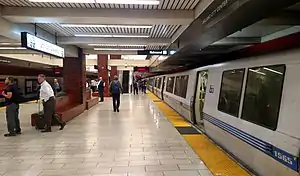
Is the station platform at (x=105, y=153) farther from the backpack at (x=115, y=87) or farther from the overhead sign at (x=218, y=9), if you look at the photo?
the backpack at (x=115, y=87)

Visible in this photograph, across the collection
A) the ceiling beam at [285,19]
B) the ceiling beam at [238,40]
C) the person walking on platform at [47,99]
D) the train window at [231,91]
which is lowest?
the person walking on platform at [47,99]

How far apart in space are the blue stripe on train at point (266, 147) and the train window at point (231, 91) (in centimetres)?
32

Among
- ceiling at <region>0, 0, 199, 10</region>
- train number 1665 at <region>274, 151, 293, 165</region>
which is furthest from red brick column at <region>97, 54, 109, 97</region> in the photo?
train number 1665 at <region>274, 151, 293, 165</region>

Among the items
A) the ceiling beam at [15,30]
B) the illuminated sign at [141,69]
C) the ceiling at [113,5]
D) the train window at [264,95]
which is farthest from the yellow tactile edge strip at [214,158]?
the illuminated sign at [141,69]

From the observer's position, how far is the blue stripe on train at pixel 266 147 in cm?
328

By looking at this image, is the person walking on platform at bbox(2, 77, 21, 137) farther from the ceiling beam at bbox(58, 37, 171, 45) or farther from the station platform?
the ceiling beam at bbox(58, 37, 171, 45)

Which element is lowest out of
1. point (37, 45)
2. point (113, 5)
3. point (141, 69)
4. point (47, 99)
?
point (47, 99)

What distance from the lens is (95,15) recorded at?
6348mm

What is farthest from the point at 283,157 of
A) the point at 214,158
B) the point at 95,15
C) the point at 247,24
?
the point at 95,15

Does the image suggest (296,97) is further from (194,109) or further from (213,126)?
(194,109)

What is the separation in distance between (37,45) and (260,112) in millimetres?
5350

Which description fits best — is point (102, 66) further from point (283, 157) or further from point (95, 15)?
point (283, 157)

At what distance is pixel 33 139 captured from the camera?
706cm

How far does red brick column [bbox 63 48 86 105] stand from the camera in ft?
42.6
